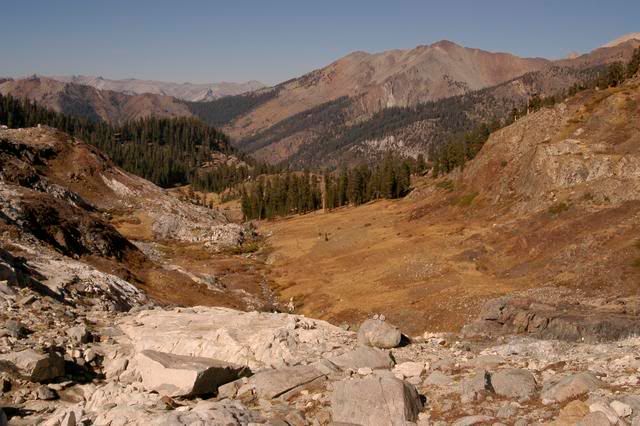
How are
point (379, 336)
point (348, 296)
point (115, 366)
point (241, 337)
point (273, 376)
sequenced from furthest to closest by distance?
point (348, 296) < point (379, 336) < point (241, 337) < point (115, 366) < point (273, 376)

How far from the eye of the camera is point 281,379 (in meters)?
18.5

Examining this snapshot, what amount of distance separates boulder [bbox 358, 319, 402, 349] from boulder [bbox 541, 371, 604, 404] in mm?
7832

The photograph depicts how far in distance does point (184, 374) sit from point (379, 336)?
30.6 ft

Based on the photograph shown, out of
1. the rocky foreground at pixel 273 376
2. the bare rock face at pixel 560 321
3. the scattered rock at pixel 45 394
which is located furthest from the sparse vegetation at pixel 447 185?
the scattered rock at pixel 45 394

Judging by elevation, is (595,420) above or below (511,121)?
below

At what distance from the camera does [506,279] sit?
63781 mm

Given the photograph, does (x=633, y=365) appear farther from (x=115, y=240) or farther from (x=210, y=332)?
(x=115, y=240)

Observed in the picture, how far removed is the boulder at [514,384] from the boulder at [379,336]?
6.15 metres

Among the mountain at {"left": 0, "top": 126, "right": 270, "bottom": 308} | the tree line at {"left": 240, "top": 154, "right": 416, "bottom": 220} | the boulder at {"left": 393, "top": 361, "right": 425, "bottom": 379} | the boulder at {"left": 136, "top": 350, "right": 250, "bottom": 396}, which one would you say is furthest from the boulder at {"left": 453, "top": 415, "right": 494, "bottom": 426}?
the tree line at {"left": 240, "top": 154, "right": 416, "bottom": 220}

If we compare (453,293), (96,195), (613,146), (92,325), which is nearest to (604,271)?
(453,293)

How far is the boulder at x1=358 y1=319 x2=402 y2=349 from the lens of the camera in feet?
76.5

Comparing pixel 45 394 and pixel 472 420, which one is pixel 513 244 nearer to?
pixel 472 420

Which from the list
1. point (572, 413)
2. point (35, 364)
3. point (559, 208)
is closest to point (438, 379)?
point (572, 413)

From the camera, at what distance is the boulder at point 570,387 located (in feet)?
51.2
